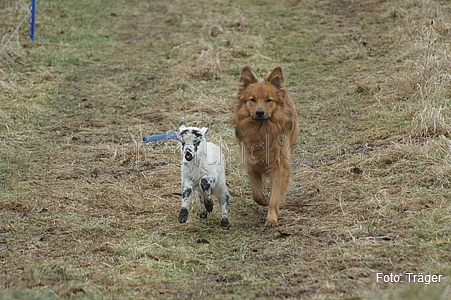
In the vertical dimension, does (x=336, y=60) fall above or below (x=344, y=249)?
above

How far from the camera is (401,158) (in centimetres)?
769

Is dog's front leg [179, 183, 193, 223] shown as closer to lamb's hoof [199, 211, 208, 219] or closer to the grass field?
the grass field

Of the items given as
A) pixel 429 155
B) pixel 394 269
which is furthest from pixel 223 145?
pixel 394 269

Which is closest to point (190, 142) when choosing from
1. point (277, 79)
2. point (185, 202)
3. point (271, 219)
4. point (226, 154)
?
point (185, 202)

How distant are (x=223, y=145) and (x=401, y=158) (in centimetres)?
266

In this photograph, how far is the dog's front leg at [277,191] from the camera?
6629mm

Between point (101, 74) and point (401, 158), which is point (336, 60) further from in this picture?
point (401, 158)

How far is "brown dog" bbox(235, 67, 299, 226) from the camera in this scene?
699 centimetres

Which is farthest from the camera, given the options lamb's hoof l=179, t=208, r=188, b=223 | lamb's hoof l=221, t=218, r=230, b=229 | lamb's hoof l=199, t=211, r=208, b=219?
lamb's hoof l=199, t=211, r=208, b=219

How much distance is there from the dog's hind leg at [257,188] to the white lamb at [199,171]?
661 millimetres

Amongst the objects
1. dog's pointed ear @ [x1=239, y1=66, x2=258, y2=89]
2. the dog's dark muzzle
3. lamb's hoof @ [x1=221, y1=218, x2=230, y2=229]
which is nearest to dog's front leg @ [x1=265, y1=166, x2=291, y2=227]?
lamb's hoof @ [x1=221, y1=218, x2=230, y2=229]

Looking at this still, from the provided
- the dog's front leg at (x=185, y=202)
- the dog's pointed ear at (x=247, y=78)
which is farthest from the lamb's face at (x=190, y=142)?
the dog's pointed ear at (x=247, y=78)

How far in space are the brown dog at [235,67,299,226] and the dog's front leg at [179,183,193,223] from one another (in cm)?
108

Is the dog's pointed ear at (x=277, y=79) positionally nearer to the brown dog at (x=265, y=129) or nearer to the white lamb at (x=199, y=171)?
the brown dog at (x=265, y=129)
